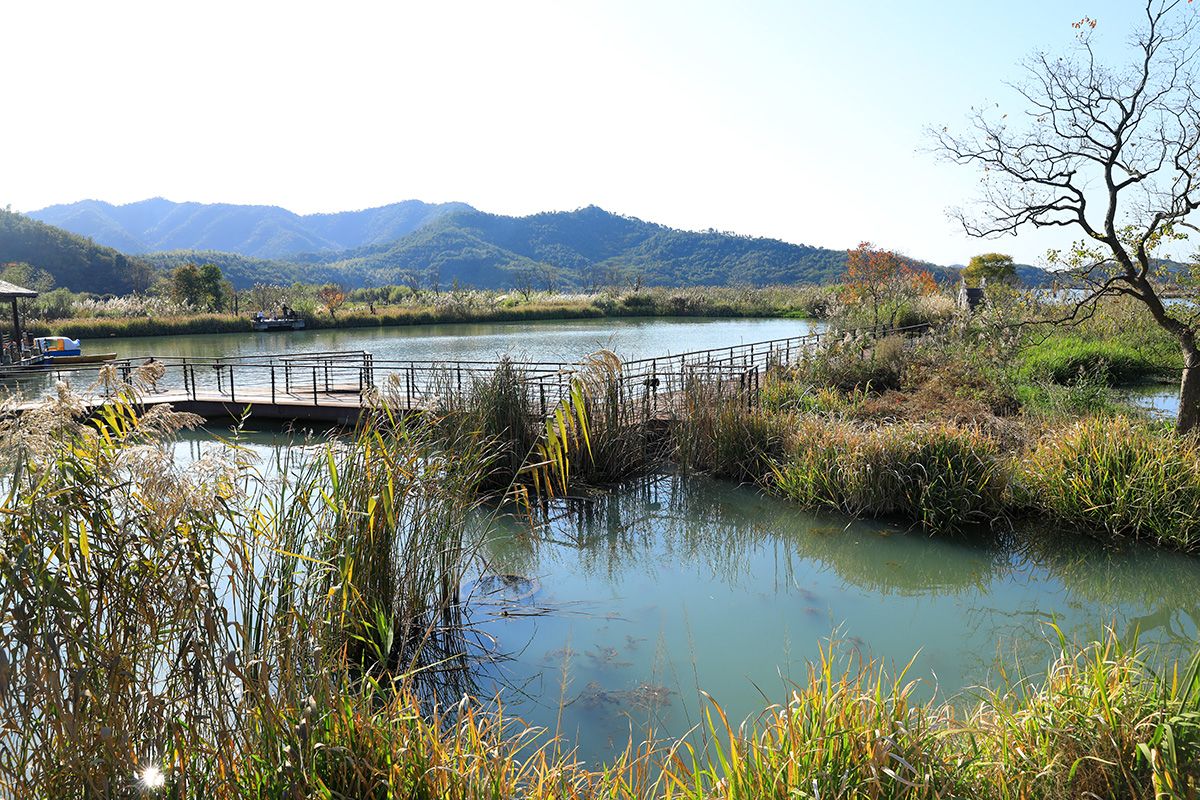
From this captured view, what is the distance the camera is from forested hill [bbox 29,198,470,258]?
167 meters

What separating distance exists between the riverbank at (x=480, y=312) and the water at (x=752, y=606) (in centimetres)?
2703

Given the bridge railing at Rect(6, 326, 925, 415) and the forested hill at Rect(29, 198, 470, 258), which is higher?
the forested hill at Rect(29, 198, 470, 258)

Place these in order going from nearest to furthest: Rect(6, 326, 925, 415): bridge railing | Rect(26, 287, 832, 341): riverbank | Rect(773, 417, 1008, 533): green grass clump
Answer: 1. Rect(773, 417, 1008, 533): green grass clump
2. Rect(6, 326, 925, 415): bridge railing
3. Rect(26, 287, 832, 341): riverbank

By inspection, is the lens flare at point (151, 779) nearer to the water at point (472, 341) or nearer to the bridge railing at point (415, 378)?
the bridge railing at point (415, 378)

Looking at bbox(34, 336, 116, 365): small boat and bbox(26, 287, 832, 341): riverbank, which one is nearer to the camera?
bbox(34, 336, 116, 365): small boat

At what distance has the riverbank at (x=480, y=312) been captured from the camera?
32.0 meters

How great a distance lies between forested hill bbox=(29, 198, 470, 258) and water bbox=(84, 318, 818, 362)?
434 feet

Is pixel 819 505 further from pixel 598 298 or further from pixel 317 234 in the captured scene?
pixel 317 234

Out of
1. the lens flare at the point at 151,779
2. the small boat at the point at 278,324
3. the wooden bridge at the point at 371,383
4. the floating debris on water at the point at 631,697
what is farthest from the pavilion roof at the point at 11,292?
the lens flare at the point at 151,779

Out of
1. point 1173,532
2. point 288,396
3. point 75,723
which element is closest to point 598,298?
point 288,396

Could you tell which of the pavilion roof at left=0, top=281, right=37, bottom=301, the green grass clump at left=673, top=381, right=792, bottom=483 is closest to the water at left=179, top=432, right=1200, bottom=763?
the green grass clump at left=673, top=381, right=792, bottom=483

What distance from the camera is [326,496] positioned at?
354 centimetres

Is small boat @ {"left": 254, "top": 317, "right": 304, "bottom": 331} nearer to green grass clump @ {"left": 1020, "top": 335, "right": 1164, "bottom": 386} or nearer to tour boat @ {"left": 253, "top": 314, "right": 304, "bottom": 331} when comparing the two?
tour boat @ {"left": 253, "top": 314, "right": 304, "bottom": 331}

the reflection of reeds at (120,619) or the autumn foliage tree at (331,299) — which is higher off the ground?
the autumn foliage tree at (331,299)
